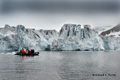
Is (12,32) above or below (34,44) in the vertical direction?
above

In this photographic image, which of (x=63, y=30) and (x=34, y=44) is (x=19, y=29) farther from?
(x=63, y=30)

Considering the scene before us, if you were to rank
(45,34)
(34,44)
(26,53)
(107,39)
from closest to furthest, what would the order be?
(26,53)
(34,44)
(107,39)
(45,34)

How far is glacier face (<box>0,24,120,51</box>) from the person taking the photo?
81812 millimetres

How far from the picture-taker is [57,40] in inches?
3455

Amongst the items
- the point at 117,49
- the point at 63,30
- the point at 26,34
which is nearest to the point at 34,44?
the point at 26,34

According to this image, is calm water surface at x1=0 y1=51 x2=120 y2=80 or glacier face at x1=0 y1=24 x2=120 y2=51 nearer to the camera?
calm water surface at x1=0 y1=51 x2=120 y2=80

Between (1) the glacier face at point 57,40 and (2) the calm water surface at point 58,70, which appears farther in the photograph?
(1) the glacier face at point 57,40

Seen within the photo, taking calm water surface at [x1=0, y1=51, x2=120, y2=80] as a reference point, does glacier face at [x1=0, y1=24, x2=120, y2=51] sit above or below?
above

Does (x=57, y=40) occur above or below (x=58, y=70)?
above

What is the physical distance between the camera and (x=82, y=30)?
95.2m

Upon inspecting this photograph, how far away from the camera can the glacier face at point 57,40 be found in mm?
81812

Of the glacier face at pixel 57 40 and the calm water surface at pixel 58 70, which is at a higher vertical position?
the glacier face at pixel 57 40

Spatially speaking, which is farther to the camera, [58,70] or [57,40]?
[57,40]

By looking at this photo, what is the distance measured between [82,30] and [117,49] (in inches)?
909
